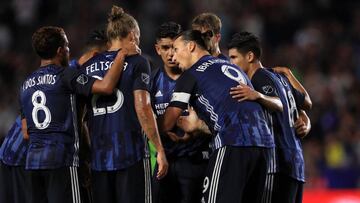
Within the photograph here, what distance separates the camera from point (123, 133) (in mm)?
8031

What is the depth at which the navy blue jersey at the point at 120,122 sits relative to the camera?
26.3 feet

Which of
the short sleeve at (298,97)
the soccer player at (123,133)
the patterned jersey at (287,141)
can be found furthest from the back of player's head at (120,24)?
the short sleeve at (298,97)

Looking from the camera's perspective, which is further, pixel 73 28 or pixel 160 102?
pixel 73 28

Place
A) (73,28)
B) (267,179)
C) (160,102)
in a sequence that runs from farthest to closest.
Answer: (73,28)
(160,102)
(267,179)

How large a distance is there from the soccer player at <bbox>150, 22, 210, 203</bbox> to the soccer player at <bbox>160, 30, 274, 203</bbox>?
2.15 ft

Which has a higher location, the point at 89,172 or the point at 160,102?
the point at 160,102

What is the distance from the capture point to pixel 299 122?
882cm

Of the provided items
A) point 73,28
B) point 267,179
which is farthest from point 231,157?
point 73,28

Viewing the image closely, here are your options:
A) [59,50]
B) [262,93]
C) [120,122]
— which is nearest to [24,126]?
[59,50]

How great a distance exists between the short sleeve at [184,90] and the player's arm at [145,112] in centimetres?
27

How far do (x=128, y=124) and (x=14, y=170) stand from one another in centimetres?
123

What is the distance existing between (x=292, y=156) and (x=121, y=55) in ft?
6.37

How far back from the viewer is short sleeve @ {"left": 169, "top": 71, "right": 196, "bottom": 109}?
8055mm

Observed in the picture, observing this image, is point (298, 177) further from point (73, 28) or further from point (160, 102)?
point (73, 28)
